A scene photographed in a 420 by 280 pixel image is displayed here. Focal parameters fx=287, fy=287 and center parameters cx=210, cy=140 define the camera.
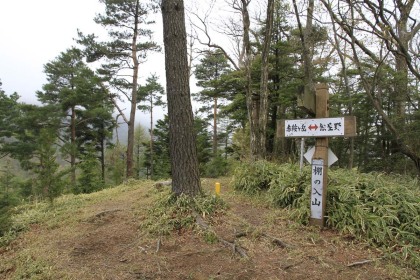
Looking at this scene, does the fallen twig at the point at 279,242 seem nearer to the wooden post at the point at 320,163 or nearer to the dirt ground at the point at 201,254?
the dirt ground at the point at 201,254

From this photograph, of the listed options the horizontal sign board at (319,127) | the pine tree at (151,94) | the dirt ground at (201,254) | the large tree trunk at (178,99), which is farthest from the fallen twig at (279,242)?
the pine tree at (151,94)

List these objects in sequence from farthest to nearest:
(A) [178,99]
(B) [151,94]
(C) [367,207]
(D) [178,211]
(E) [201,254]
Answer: (B) [151,94] → (A) [178,99] → (D) [178,211] → (C) [367,207] → (E) [201,254]

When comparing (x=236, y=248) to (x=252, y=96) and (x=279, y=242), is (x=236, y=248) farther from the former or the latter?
(x=252, y=96)

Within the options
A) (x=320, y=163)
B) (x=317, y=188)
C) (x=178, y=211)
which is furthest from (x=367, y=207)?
(x=178, y=211)

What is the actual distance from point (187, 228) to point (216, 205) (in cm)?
70

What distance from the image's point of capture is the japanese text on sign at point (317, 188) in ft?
13.3

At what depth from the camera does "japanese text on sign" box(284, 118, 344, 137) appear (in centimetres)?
393

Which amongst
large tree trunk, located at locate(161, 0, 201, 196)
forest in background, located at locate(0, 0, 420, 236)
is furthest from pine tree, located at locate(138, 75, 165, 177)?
large tree trunk, located at locate(161, 0, 201, 196)

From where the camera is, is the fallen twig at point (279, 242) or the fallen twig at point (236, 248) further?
the fallen twig at point (279, 242)

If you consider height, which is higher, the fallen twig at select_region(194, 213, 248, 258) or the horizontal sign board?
the horizontal sign board

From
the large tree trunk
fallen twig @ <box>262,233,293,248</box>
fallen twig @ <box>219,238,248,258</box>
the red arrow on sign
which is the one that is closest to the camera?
fallen twig @ <box>219,238,248,258</box>

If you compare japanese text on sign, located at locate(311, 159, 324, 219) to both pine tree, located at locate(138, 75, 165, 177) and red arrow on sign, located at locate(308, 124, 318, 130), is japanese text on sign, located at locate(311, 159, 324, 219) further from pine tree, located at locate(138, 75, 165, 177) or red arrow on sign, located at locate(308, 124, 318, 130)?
pine tree, located at locate(138, 75, 165, 177)

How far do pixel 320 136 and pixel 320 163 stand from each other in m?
0.39

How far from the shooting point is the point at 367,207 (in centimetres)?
405
